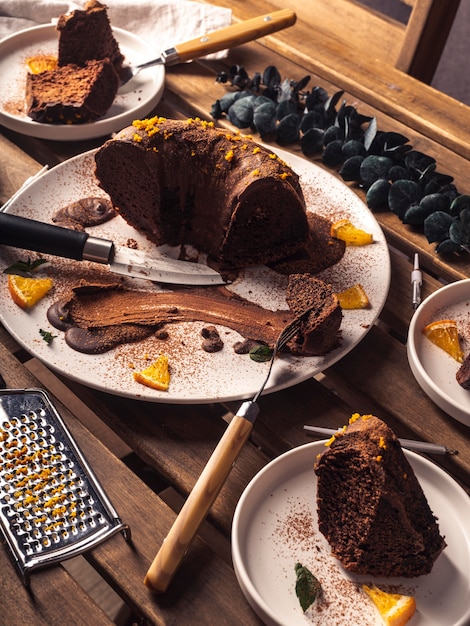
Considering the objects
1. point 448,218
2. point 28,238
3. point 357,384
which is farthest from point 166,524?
point 448,218

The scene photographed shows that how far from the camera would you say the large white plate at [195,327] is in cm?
149

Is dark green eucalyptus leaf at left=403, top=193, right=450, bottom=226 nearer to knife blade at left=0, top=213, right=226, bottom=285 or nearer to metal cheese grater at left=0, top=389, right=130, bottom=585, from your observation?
knife blade at left=0, top=213, right=226, bottom=285

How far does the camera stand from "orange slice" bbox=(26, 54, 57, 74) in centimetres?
227

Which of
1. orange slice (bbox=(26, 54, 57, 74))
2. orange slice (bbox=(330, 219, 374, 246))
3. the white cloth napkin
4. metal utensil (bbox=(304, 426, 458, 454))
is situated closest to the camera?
metal utensil (bbox=(304, 426, 458, 454))

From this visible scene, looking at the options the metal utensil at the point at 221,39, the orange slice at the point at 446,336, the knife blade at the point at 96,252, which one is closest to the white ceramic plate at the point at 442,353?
the orange slice at the point at 446,336

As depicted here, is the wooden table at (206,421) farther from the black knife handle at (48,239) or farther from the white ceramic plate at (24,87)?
the black knife handle at (48,239)

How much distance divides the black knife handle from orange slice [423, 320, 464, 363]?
0.72 metres

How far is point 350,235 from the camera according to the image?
71.4 inches

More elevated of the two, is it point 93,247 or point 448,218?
point 448,218

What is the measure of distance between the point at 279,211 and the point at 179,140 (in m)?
0.28

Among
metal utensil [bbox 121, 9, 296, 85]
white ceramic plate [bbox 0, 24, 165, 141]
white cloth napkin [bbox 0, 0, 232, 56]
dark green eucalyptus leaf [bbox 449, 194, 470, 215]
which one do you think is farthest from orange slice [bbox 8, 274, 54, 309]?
white cloth napkin [bbox 0, 0, 232, 56]

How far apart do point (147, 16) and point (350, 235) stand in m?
1.16

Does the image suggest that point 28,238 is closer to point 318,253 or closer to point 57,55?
point 318,253

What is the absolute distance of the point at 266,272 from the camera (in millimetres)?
1770
